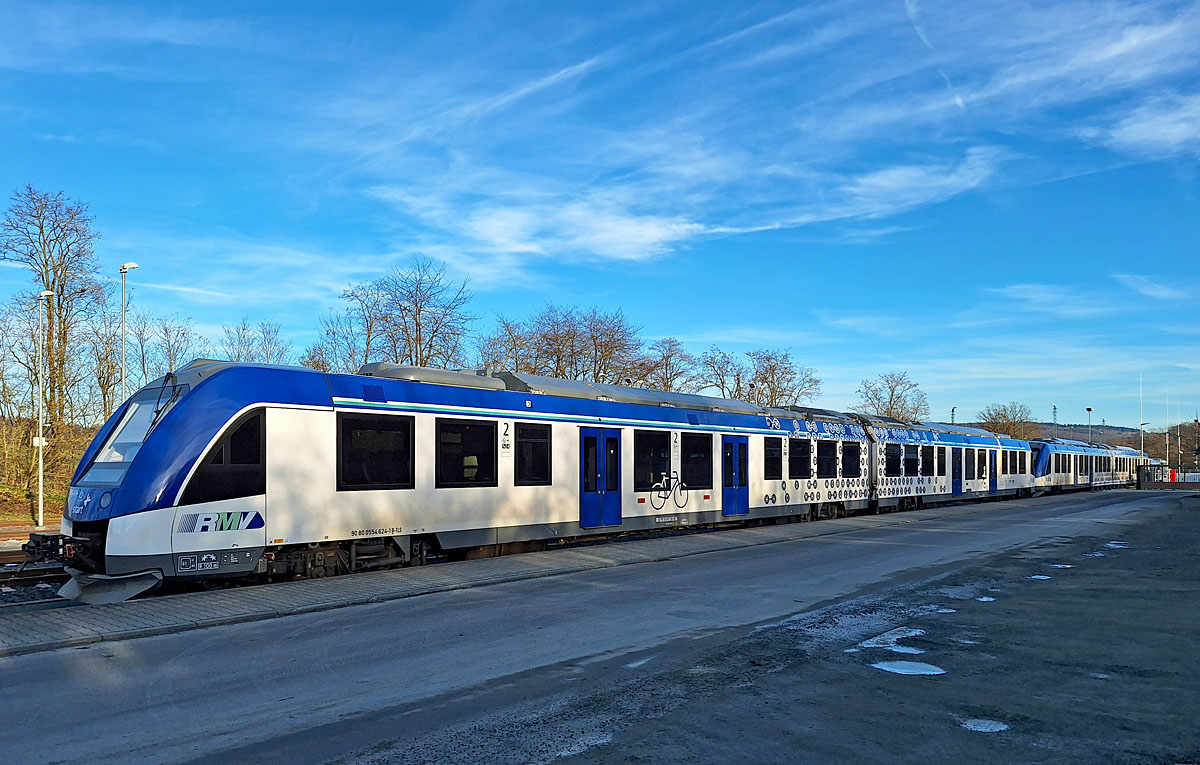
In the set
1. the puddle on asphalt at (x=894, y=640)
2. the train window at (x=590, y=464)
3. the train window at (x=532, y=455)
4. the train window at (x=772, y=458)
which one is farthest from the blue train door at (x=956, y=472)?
the puddle on asphalt at (x=894, y=640)

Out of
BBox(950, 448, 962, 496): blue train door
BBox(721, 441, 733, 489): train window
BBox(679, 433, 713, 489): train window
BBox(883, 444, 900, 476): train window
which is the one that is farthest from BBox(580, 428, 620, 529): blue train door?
BBox(950, 448, 962, 496): blue train door

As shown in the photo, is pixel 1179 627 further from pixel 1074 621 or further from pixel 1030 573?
pixel 1030 573

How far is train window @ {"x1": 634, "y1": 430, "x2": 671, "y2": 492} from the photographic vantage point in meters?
19.3

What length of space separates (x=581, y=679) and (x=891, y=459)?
26.9m

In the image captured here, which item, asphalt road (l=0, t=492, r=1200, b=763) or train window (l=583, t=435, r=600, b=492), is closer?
asphalt road (l=0, t=492, r=1200, b=763)

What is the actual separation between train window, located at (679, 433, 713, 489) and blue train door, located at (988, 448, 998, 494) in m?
25.9

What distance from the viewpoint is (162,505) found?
429 inches

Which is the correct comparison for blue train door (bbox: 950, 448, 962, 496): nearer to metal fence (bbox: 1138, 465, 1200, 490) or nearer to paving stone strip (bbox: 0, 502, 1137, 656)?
paving stone strip (bbox: 0, 502, 1137, 656)

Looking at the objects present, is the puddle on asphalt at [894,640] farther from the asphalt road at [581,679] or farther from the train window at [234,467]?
the train window at [234,467]

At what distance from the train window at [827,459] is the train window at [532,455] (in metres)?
12.9

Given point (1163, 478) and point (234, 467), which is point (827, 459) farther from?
point (1163, 478)

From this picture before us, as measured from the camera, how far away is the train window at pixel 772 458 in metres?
24.1

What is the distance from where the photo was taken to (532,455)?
1641 centimetres

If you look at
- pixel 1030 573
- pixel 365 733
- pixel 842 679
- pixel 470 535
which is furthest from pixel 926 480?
pixel 365 733
